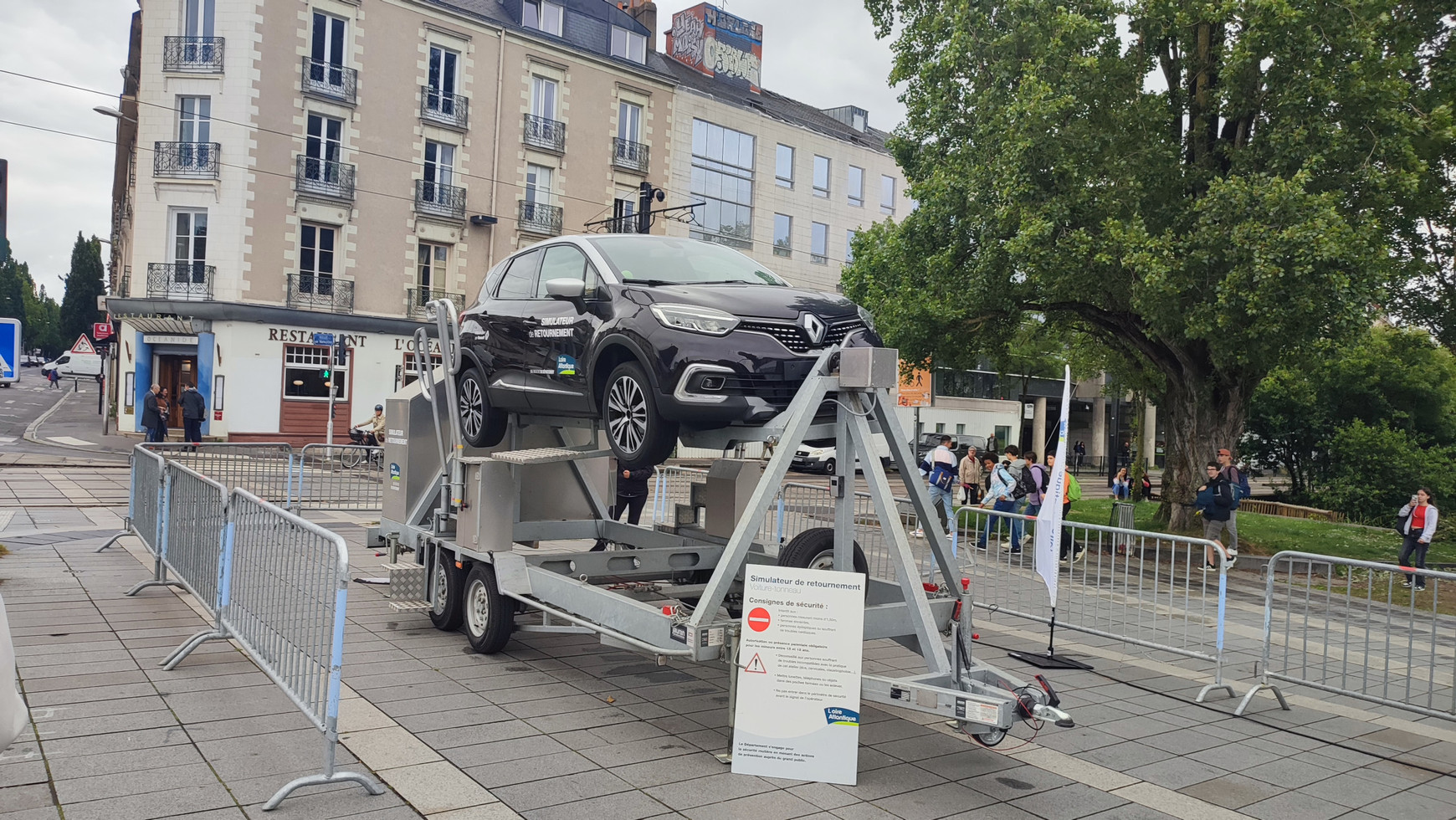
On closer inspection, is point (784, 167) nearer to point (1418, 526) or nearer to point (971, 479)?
point (971, 479)

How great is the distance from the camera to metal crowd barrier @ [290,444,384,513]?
1544cm

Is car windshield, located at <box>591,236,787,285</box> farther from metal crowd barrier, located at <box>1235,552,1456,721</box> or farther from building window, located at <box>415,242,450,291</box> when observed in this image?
building window, located at <box>415,242,450,291</box>

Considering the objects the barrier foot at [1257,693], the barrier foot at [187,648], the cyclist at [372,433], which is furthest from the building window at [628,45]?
the barrier foot at [1257,693]

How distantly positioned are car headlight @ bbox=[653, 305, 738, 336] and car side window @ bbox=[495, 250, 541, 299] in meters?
1.98

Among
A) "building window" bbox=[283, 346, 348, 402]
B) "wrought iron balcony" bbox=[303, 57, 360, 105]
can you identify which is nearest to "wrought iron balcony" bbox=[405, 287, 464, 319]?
"building window" bbox=[283, 346, 348, 402]

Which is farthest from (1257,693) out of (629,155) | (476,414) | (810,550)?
(629,155)

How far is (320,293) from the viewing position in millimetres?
32094

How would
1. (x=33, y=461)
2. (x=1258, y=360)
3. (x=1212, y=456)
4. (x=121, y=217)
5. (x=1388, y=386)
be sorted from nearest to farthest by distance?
(x=1258, y=360) → (x=1212, y=456) → (x=33, y=461) → (x=1388, y=386) → (x=121, y=217)

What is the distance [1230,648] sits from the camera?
8.98 metres

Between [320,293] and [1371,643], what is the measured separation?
1189 inches

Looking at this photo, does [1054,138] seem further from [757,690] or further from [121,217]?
[121,217]

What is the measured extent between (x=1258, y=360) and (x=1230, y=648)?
7186 mm

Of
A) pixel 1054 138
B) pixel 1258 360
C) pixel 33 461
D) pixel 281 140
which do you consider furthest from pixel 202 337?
pixel 1258 360

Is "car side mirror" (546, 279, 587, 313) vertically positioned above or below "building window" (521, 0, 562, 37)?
below
